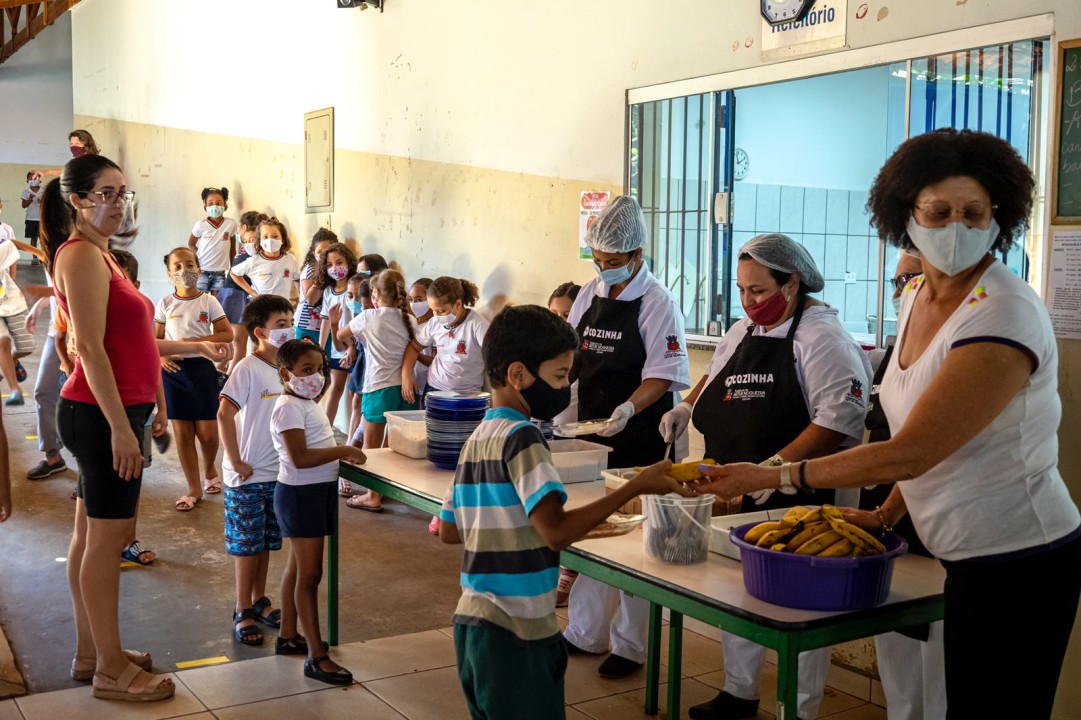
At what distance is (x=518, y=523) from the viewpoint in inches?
90.0

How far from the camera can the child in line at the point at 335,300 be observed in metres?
7.77

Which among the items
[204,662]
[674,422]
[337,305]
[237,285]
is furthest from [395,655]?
[237,285]

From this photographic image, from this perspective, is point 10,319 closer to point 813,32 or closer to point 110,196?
point 110,196

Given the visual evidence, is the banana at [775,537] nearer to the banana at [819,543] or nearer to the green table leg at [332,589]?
the banana at [819,543]

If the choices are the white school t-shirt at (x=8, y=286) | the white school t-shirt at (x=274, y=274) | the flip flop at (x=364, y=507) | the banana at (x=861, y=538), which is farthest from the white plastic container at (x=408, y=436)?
the white school t-shirt at (x=274, y=274)

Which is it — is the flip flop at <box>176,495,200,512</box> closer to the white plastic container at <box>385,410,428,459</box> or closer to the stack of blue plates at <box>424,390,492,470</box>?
the white plastic container at <box>385,410,428,459</box>

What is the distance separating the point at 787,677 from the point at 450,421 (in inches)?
74.1

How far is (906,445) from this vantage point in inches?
82.6

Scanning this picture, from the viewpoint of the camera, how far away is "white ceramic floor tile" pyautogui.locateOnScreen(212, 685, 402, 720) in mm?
3699

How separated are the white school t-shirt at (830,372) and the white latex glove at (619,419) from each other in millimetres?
720

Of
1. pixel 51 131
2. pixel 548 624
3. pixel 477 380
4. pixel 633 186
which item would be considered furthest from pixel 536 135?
pixel 51 131

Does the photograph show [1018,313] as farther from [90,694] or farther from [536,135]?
[536,135]

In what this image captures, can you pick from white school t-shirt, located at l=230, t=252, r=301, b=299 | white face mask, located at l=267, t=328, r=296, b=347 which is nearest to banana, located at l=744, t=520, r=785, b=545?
white face mask, located at l=267, t=328, r=296, b=347

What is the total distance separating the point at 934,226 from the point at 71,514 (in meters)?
5.68
